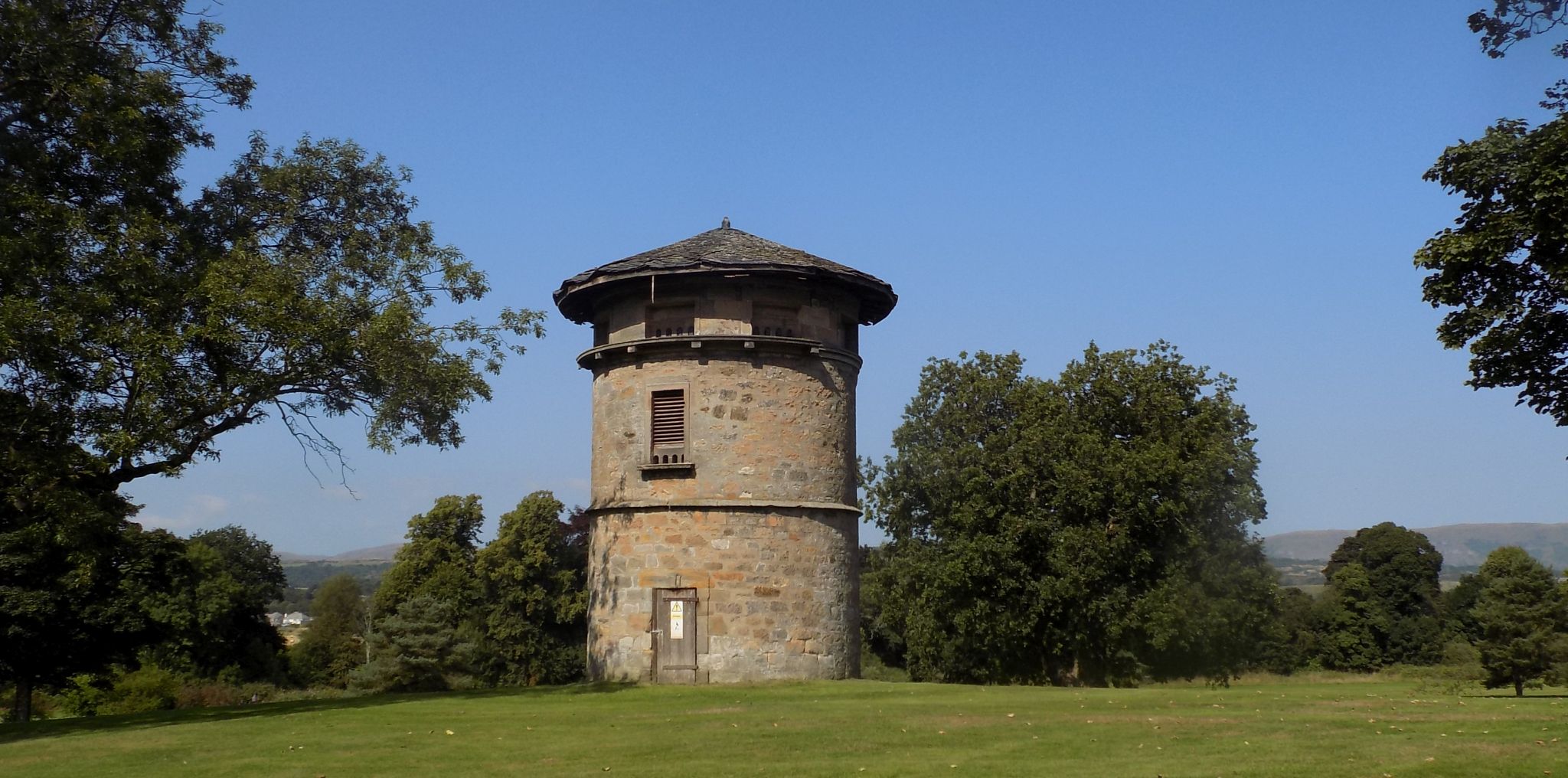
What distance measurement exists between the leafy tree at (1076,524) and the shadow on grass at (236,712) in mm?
10075

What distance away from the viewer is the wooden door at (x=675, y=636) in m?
22.0

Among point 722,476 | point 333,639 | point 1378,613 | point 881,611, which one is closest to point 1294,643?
point 1378,613

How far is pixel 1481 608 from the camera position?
3553 cm

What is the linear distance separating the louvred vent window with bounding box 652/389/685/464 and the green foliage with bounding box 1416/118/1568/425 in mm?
12697

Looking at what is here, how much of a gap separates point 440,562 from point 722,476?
3220 centimetres

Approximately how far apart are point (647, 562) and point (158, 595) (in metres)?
24.9

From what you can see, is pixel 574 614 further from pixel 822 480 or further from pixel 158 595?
pixel 822 480

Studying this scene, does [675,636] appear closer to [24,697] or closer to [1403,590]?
[24,697]

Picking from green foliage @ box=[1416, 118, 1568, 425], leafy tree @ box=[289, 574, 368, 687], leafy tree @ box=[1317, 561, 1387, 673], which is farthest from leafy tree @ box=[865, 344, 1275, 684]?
leafy tree @ box=[289, 574, 368, 687]

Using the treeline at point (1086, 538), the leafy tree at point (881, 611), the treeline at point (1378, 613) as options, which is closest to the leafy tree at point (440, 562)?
the leafy tree at point (881, 611)

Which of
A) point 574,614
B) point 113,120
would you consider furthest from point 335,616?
point 113,120

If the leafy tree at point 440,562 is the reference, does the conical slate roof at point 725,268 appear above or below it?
above

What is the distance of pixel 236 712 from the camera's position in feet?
60.1

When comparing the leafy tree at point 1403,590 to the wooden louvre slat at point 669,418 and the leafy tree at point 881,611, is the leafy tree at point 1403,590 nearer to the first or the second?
the leafy tree at point 881,611
